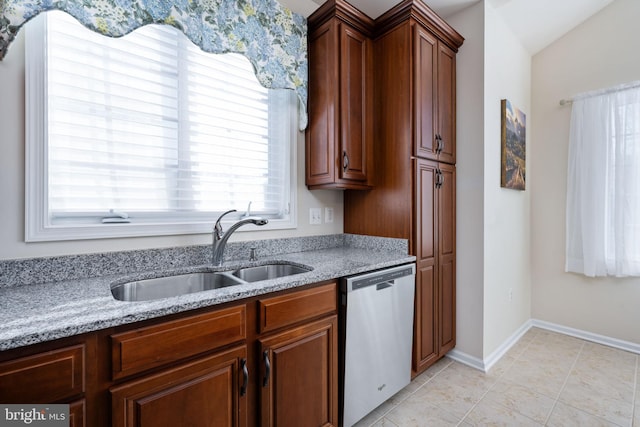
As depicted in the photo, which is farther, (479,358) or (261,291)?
(479,358)

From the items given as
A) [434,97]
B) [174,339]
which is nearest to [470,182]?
[434,97]

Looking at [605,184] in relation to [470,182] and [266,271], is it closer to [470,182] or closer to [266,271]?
[470,182]

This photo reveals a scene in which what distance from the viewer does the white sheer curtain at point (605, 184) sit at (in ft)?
8.07

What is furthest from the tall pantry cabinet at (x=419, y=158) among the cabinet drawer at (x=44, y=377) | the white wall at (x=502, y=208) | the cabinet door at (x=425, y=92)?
the cabinet drawer at (x=44, y=377)

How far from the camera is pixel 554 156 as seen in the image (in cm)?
292

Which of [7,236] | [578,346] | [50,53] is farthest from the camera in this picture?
[578,346]

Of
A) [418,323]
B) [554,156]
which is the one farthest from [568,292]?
[418,323]

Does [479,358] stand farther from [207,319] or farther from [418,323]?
[207,319]

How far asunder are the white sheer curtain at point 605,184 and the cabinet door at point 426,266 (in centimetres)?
169

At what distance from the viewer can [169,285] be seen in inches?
56.4

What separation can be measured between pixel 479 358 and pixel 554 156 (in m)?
2.17

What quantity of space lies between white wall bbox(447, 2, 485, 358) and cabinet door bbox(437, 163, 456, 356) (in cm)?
4

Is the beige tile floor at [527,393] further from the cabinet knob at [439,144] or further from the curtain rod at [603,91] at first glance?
the curtain rod at [603,91]

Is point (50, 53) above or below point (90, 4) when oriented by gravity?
below
